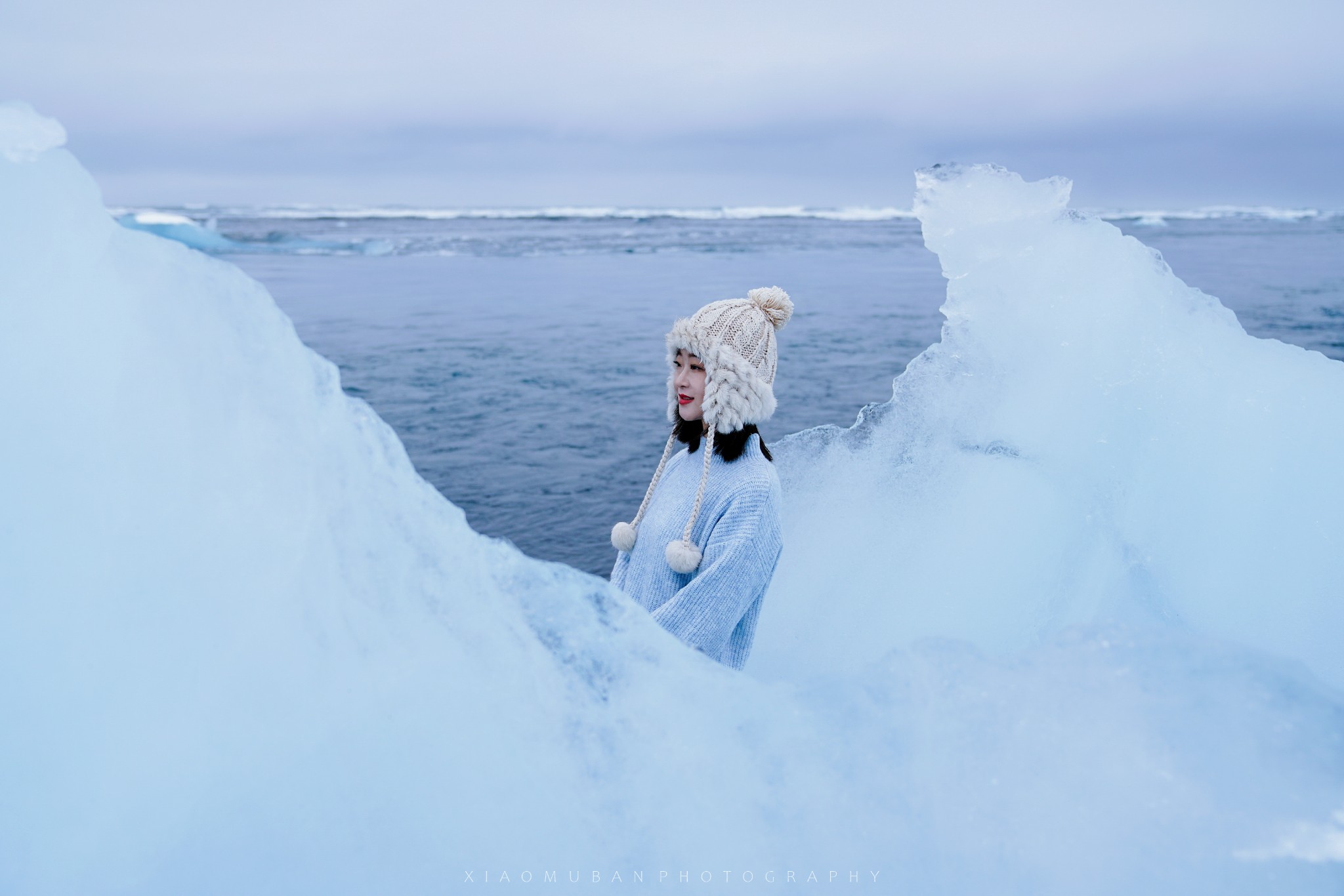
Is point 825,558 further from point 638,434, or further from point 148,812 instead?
point 638,434

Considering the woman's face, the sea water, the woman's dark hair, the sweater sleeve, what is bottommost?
the sea water

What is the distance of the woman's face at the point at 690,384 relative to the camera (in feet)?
9.34

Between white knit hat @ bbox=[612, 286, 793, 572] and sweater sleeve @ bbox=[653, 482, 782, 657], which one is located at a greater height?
white knit hat @ bbox=[612, 286, 793, 572]

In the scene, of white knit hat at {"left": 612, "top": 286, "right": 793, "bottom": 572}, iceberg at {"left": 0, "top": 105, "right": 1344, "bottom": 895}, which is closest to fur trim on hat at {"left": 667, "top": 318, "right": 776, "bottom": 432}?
white knit hat at {"left": 612, "top": 286, "right": 793, "bottom": 572}

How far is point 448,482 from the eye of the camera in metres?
7.49

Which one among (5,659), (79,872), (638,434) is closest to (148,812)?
(79,872)

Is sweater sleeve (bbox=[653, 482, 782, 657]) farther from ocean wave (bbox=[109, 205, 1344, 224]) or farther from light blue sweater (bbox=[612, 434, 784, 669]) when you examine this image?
ocean wave (bbox=[109, 205, 1344, 224])

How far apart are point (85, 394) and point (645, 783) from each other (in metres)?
1.22

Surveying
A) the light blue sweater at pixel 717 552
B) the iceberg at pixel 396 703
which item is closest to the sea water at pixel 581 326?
the light blue sweater at pixel 717 552

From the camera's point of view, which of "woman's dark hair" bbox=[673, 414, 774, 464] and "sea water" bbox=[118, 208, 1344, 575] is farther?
"sea water" bbox=[118, 208, 1344, 575]

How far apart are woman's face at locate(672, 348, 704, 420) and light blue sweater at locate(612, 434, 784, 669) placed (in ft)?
0.39

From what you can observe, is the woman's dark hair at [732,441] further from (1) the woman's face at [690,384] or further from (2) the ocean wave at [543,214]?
(2) the ocean wave at [543,214]

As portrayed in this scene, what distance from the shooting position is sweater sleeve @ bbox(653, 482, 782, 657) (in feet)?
8.54

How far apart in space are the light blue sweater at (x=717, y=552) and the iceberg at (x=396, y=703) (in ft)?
2.05
